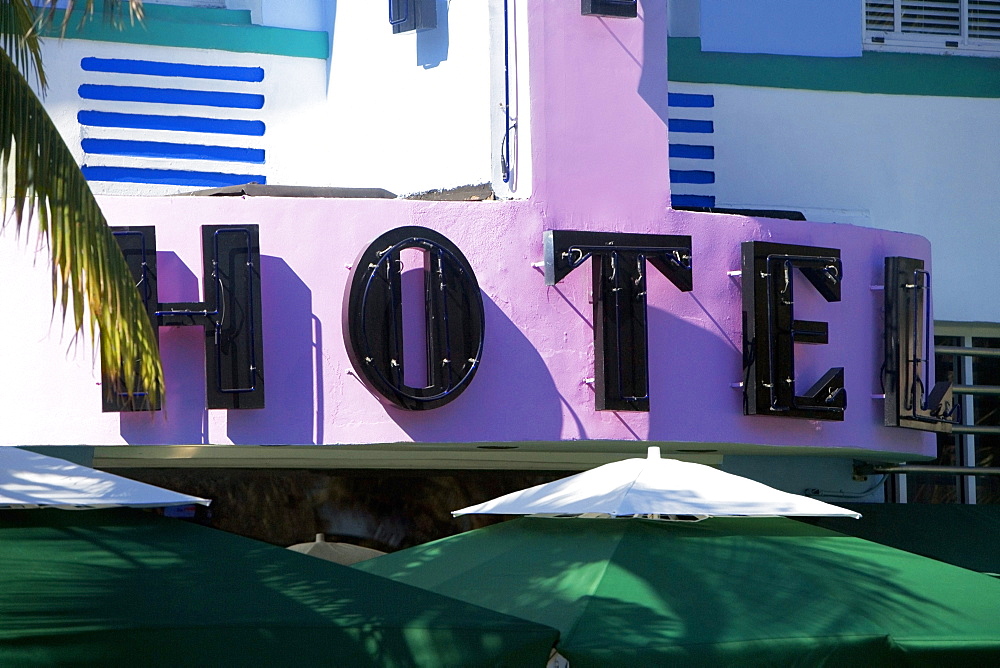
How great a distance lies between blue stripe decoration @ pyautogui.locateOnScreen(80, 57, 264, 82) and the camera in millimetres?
12625

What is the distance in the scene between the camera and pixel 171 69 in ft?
41.9

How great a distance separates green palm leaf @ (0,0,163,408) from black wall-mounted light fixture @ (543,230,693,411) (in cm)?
350

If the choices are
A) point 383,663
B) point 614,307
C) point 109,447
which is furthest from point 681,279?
point 383,663

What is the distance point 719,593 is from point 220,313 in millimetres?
4463

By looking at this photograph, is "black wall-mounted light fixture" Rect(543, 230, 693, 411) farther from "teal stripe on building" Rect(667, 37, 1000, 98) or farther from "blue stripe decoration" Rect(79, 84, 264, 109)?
"blue stripe decoration" Rect(79, 84, 264, 109)

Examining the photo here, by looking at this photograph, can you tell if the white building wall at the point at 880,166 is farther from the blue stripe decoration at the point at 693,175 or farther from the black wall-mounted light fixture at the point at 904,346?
the black wall-mounted light fixture at the point at 904,346

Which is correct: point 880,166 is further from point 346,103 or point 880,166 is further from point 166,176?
point 166,176

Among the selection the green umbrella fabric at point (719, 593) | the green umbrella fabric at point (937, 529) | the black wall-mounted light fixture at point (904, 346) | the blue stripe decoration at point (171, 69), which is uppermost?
the blue stripe decoration at point (171, 69)

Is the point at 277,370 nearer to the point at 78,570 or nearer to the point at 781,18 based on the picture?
the point at 78,570

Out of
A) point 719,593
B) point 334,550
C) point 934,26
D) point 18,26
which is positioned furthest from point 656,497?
point 934,26

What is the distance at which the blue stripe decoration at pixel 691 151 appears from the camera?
13750 mm

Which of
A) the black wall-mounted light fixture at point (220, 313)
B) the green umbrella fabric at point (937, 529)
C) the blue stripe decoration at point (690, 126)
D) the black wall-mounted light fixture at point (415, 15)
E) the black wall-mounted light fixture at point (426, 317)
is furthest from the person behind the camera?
the blue stripe decoration at point (690, 126)

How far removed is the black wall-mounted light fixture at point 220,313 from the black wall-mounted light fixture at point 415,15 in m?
2.90

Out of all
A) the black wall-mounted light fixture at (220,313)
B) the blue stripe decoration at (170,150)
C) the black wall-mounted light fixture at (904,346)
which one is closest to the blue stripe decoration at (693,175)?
the black wall-mounted light fixture at (904,346)
